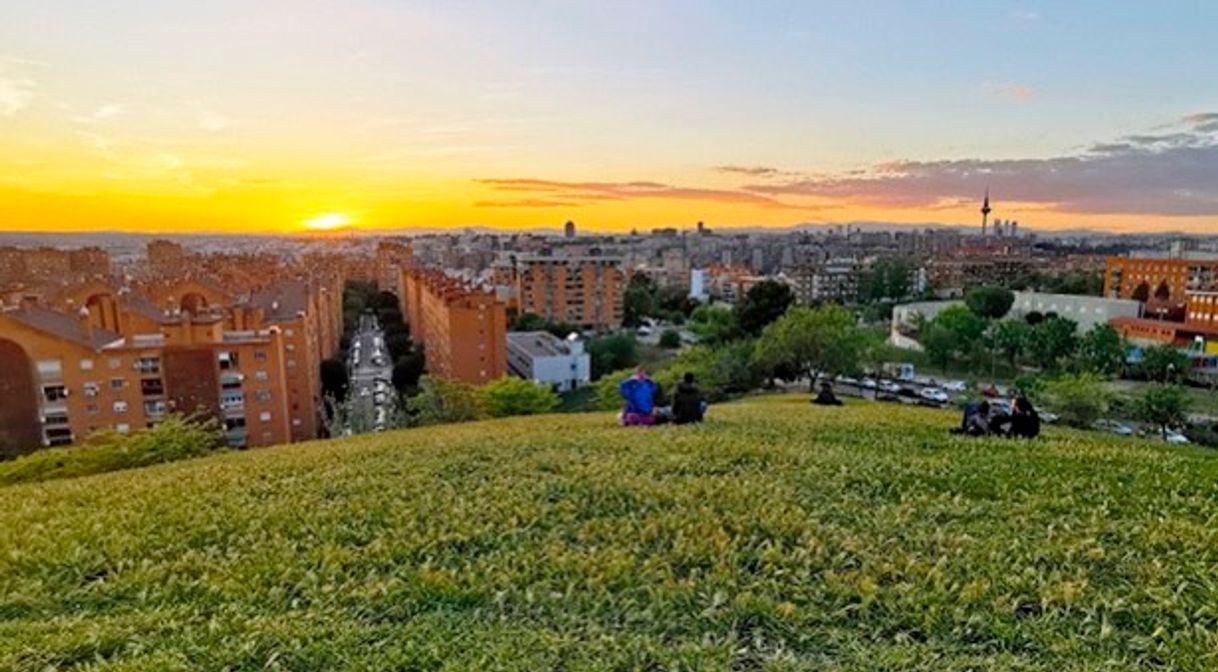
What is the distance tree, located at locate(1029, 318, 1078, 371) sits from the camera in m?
38.9

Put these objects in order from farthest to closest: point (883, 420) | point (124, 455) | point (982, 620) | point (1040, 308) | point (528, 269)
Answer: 1. point (528, 269)
2. point (1040, 308)
3. point (124, 455)
4. point (883, 420)
5. point (982, 620)

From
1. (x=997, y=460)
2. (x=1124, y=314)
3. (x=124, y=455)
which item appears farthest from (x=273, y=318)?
(x=1124, y=314)

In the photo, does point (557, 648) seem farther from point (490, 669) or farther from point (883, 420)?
point (883, 420)

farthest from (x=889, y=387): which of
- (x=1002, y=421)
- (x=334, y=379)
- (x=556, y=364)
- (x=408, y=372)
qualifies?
(x=1002, y=421)

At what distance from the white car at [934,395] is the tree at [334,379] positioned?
25.9m

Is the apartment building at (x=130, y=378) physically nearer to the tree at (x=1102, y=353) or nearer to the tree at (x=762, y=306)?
the tree at (x=762, y=306)

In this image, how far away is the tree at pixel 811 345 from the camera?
2666cm

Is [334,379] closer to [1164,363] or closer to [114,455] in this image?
[114,455]

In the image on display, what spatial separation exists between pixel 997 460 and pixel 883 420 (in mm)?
3219

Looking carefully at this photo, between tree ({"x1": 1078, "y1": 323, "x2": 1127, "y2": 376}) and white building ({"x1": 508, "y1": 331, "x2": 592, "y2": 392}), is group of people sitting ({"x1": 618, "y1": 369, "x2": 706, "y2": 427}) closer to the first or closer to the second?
white building ({"x1": 508, "y1": 331, "x2": 592, "y2": 392})

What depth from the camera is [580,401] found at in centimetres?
3400

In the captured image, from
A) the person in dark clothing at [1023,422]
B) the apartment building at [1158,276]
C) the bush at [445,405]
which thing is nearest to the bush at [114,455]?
the bush at [445,405]

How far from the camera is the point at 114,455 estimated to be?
40.4 feet

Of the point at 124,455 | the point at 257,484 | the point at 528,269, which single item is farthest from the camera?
the point at 528,269
